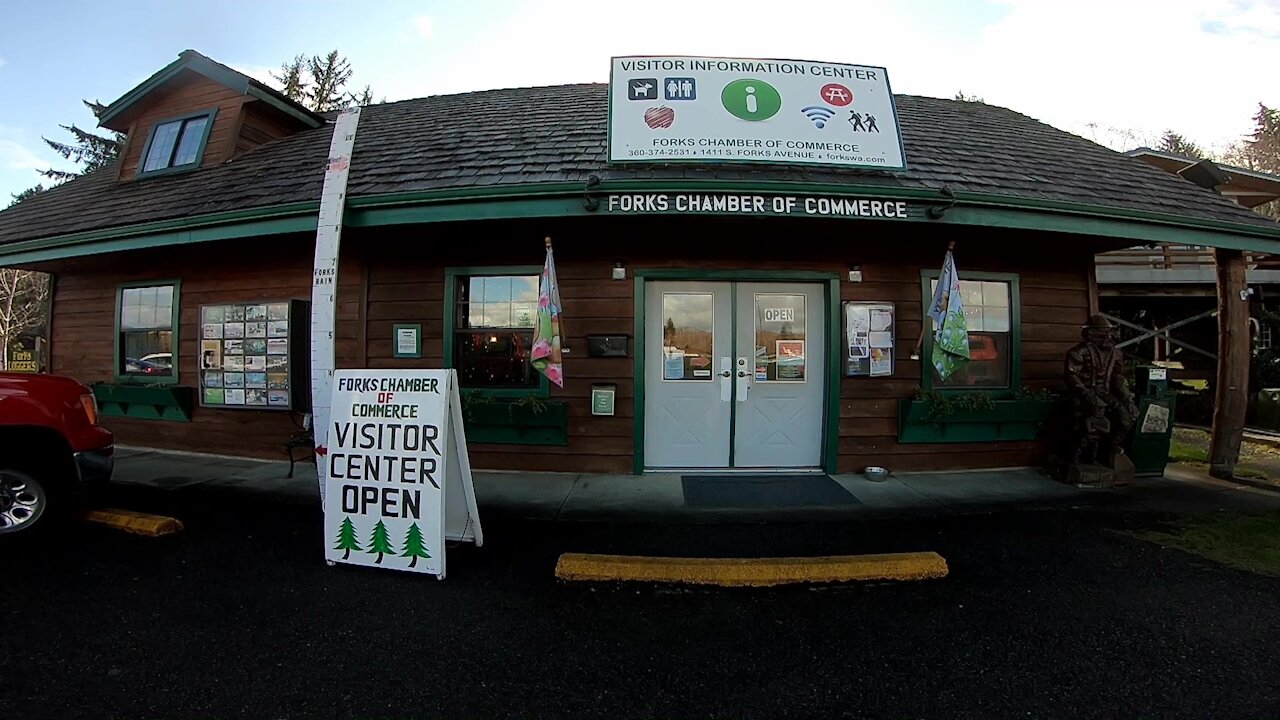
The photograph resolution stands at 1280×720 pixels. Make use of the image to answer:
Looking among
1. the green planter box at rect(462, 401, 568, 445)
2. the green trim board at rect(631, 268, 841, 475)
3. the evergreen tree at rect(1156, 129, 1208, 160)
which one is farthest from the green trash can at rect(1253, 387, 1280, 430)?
the evergreen tree at rect(1156, 129, 1208, 160)

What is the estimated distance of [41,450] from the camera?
4059 millimetres

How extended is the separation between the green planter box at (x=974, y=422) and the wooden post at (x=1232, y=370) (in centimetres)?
180

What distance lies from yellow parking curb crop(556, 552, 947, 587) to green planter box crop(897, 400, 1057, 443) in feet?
8.30

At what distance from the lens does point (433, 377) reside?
3.56 metres

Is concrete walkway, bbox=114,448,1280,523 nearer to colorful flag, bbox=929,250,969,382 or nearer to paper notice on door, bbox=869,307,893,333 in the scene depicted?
colorful flag, bbox=929,250,969,382

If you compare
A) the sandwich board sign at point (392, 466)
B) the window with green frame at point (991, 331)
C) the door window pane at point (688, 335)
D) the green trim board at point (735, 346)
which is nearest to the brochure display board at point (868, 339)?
the green trim board at point (735, 346)

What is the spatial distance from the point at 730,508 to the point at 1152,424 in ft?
15.9

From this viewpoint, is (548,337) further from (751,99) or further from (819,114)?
(819,114)

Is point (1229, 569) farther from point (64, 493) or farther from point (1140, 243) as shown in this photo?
point (64, 493)

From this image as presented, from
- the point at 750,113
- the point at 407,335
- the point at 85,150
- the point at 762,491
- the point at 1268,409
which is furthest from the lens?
the point at 85,150

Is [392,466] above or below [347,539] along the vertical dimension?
above

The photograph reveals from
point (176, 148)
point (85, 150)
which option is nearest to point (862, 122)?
point (176, 148)

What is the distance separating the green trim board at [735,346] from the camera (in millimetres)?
→ 5793

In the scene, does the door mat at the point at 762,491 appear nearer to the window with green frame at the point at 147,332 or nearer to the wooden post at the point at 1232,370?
the wooden post at the point at 1232,370
